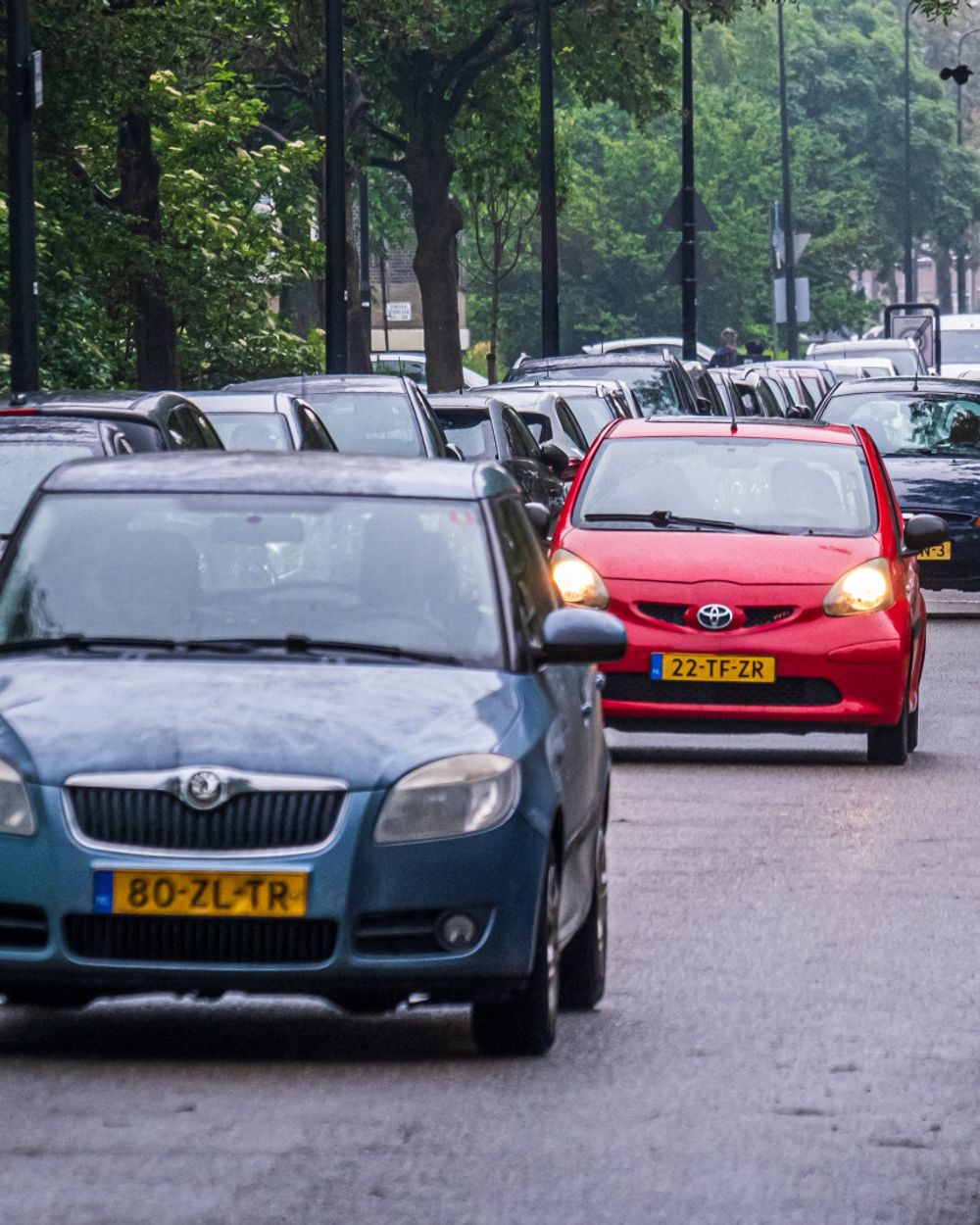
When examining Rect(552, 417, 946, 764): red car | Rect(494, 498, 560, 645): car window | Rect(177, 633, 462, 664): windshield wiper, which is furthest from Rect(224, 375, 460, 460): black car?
Rect(177, 633, 462, 664): windshield wiper

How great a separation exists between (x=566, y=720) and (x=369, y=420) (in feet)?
47.8

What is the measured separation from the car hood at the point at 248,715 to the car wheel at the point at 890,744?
7.08m

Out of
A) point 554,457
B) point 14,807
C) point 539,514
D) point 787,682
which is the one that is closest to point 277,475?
point 14,807

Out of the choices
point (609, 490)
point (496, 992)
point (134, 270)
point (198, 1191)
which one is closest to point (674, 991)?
point (496, 992)

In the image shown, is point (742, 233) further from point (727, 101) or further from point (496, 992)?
point (496, 992)

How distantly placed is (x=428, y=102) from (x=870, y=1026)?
42.5 metres

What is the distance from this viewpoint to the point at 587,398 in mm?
29141

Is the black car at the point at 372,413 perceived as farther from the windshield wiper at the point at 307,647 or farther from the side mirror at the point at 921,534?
the windshield wiper at the point at 307,647

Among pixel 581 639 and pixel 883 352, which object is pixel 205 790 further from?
pixel 883 352

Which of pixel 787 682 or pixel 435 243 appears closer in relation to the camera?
pixel 787 682

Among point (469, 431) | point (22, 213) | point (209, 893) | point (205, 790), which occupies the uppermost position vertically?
point (22, 213)

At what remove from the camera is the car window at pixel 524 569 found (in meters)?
7.96

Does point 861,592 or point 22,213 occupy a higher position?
A: point 22,213

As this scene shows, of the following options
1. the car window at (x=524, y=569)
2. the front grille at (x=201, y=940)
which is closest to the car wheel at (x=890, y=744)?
the car window at (x=524, y=569)
